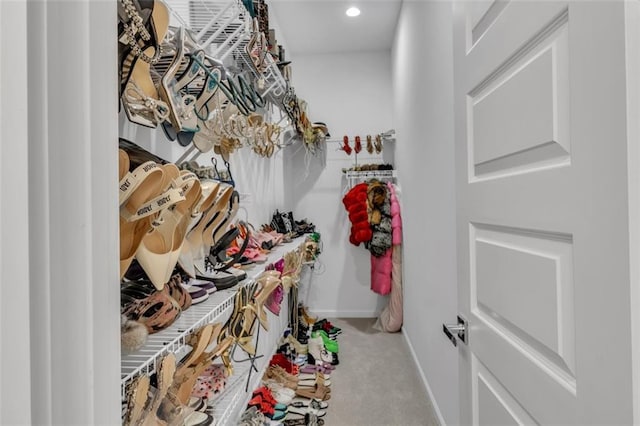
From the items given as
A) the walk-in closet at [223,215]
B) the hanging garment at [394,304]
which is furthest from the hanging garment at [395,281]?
the walk-in closet at [223,215]

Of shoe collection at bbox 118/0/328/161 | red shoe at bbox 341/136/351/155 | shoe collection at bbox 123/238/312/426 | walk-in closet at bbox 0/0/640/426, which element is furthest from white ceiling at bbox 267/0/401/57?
shoe collection at bbox 123/238/312/426

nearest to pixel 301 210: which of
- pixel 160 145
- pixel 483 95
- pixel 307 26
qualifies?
pixel 307 26

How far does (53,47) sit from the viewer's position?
0.31 metres

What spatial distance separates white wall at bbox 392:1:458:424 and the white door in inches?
27.6

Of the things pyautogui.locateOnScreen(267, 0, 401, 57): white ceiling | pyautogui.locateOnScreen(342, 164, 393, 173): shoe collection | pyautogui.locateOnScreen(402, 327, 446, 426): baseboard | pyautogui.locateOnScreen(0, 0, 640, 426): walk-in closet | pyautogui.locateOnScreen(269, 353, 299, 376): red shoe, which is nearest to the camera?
pyautogui.locateOnScreen(0, 0, 640, 426): walk-in closet

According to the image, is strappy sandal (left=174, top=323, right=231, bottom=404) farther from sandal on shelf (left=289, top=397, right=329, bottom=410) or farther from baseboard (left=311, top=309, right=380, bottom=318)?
baseboard (left=311, top=309, right=380, bottom=318)

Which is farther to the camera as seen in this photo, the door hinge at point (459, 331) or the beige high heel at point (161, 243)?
the door hinge at point (459, 331)

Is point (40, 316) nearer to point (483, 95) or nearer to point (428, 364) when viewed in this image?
point (483, 95)

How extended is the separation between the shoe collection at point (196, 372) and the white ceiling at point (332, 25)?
2.37m

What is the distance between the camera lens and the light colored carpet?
6.08 feet

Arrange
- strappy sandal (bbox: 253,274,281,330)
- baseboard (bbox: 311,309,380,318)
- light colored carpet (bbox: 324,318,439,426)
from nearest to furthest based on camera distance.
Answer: strappy sandal (bbox: 253,274,281,330), light colored carpet (bbox: 324,318,439,426), baseboard (bbox: 311,309,380,318)

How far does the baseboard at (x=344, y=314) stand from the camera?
→ 3.50m

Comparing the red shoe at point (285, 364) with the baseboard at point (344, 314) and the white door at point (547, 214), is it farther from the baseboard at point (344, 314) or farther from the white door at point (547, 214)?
the white door at point (547, 214)

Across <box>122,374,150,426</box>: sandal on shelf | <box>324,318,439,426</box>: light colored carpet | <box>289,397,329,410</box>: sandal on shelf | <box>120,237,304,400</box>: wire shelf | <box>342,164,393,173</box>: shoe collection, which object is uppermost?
<box>342,164,393,173</box>: shoe collection
